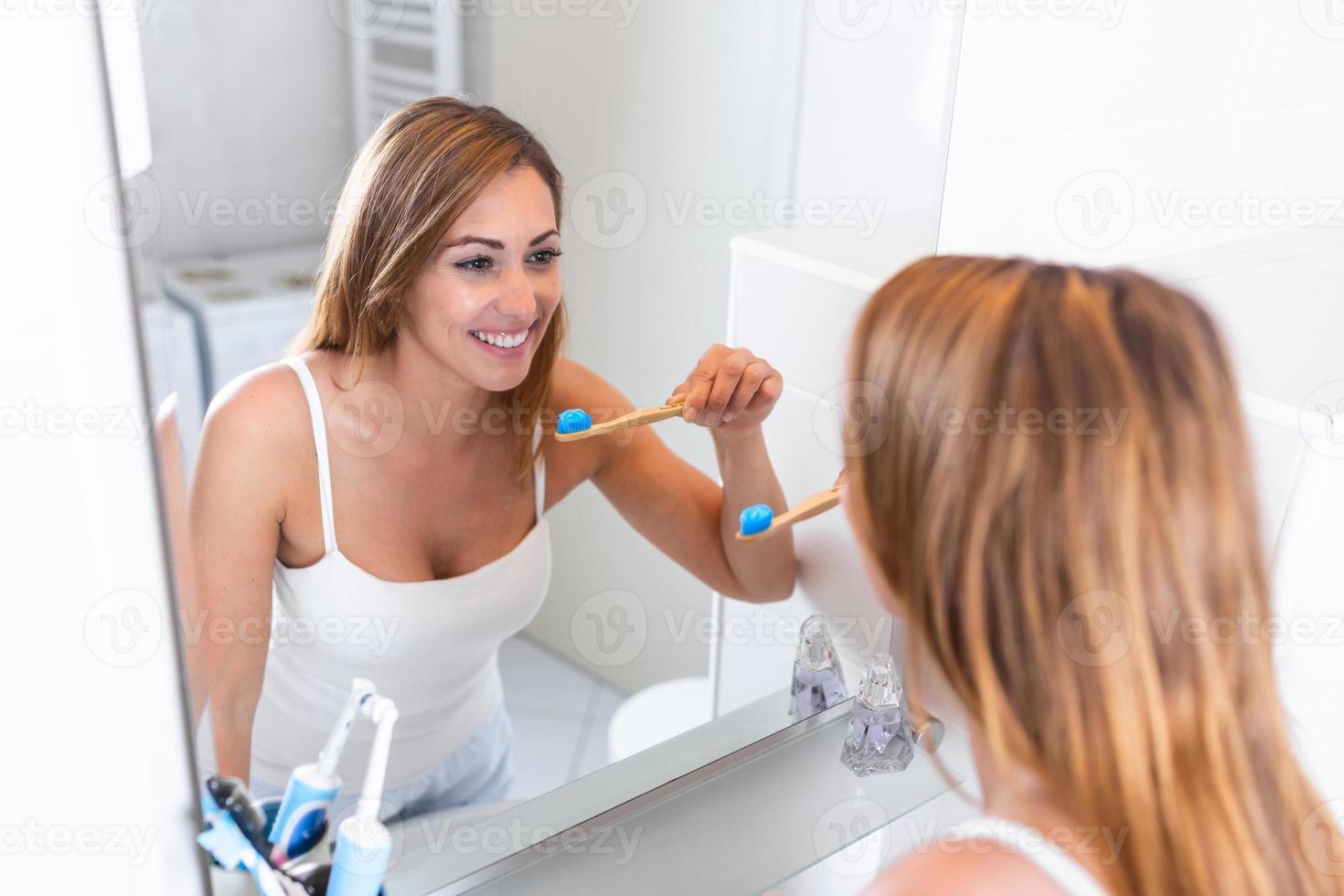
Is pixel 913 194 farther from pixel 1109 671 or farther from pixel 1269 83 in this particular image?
pixel 1109 671

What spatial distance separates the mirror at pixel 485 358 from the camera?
669 mm

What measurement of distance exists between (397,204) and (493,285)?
0.09m

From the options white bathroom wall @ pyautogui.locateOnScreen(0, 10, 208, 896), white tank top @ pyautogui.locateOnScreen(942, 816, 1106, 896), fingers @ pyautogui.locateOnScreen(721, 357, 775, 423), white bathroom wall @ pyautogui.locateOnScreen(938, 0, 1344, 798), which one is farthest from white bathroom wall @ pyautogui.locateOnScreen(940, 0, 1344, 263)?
white bathroom wall @ pyautogui.locateOnScreen(0, 10, 208, 896)

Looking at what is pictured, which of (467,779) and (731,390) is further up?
(731,390)

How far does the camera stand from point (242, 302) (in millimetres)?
681

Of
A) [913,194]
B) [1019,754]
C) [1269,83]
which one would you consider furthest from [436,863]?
[1269,83]

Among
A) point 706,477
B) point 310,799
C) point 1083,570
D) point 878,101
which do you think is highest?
point 878,101

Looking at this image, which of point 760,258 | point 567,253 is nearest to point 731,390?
point 760,258

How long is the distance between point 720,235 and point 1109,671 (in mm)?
453

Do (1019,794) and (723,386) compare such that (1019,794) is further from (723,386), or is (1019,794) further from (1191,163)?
(1191,163)

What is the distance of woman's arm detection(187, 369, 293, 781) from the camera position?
27.7 inches

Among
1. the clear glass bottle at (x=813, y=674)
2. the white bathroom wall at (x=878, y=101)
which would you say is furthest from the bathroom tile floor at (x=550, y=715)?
the white bathroom wall at (x=878, y=101)

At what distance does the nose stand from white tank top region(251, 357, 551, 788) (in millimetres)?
104

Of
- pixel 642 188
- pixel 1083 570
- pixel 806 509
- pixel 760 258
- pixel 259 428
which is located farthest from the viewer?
pixel 806 509
